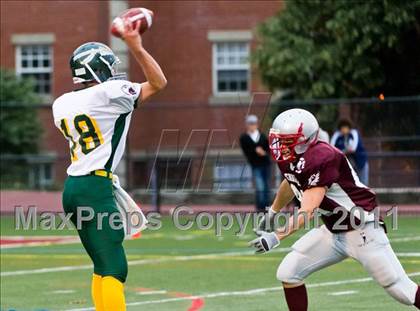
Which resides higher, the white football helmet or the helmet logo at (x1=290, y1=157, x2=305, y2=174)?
the white football helmet

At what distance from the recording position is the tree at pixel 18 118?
24344mm

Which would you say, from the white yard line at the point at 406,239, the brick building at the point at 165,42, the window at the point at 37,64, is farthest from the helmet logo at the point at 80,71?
the window at the point at 37,64

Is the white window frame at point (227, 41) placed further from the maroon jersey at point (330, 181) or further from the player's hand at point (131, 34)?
the player's hand at point (131, 34)

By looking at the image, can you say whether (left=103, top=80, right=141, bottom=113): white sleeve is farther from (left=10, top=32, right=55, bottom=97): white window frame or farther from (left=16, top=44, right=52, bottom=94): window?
(left=16, top=44, right=52, bottom=94): window

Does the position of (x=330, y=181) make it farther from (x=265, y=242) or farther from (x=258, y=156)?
(x=258, y=156)

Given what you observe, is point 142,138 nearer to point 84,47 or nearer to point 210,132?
point 210,132

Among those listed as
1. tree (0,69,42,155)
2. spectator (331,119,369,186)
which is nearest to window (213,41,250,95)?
tree (0,69,42,155)

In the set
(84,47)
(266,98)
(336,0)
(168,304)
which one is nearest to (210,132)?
(266,98)

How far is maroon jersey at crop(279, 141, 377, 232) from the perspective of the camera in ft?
24.4

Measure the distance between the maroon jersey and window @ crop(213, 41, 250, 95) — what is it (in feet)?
70.9

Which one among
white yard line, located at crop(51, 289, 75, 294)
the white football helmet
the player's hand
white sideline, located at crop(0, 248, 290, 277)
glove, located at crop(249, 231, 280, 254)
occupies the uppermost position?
the player's hand

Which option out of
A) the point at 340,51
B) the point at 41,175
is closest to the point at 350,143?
the point at 340,51

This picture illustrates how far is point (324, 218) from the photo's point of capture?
25.4 feet

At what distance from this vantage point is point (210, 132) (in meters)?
19.9
